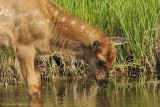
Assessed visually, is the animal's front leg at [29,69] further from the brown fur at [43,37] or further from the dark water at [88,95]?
the dark water at [88,95]

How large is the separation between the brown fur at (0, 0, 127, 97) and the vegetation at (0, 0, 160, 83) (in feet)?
5.96

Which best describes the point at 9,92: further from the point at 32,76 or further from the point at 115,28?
the point at 115,28

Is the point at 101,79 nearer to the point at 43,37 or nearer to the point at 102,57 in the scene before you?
the point at 102,57

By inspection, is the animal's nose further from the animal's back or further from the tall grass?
the tall grass

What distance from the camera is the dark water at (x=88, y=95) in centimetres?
1254

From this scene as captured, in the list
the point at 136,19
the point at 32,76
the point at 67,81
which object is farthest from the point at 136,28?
the point at 32,76

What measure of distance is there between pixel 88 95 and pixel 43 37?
1.48m

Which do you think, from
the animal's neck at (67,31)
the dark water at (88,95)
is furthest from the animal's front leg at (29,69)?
the animal's neck at (67,31)

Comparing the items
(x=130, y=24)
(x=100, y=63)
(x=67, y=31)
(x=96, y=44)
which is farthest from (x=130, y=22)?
(x=96, y=44)

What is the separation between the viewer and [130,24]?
15.8m

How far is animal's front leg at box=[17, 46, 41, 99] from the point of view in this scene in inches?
530

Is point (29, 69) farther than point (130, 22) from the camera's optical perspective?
No

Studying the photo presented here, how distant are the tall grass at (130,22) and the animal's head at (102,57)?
2.09 meters

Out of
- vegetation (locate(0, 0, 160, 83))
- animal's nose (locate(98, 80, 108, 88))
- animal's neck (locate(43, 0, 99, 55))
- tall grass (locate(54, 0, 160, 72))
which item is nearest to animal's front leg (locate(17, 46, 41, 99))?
animal's neck (locate(43, 0, 99, 55))
